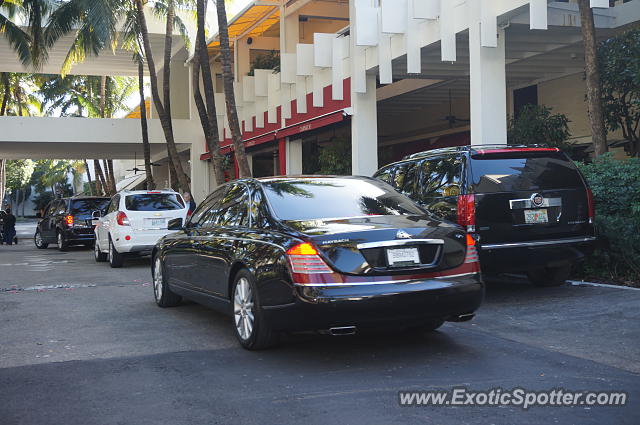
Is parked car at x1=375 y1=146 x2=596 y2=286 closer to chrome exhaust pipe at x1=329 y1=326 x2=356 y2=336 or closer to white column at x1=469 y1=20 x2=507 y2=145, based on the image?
chrome exhaust pipe at x1=329 y1=326 x2=356 y2=336

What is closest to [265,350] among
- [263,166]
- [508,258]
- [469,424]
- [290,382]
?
[290,382]

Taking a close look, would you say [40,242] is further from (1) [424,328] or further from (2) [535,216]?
(1) [424,328]

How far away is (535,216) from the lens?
28.6 ft

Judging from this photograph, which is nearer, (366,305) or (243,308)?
(366,305)

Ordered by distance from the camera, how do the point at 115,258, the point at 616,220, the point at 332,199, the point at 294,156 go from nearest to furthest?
the point at 332,199
the point at 616,220
the point at 115,258
the point at 294,156

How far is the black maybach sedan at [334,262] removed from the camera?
5852 mm

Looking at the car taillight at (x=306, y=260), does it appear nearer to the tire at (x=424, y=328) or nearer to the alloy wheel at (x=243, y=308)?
the alloy wheel at (x=243, y=308)

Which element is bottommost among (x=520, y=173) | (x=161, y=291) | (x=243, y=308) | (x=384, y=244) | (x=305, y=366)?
(x=305, y=366)

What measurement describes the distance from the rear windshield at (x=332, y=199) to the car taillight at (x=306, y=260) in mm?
623

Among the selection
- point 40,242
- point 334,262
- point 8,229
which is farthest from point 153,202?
point 8,229

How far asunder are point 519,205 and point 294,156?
1616 cm

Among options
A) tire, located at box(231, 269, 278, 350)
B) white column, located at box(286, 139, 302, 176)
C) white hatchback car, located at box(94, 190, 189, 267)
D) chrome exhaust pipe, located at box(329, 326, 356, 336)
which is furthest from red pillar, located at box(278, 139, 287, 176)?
chrome exhaust pipe, located at box(329, 326, 356, 336)

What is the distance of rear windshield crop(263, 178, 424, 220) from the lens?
665cm

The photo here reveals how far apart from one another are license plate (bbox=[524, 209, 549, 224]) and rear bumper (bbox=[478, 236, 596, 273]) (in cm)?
24
